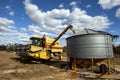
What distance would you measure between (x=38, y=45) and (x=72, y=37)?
7.14m

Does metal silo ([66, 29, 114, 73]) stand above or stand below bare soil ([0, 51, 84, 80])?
above

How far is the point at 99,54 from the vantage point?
15781 millimetres

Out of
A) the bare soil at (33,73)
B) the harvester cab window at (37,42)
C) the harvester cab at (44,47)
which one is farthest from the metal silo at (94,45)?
the harvester cab window at (37,42)

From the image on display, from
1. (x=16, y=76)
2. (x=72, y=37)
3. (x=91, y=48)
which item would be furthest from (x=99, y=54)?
(x=16, y=76)

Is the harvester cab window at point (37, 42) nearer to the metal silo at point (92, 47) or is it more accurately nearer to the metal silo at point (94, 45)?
the metal silo at point (92, 47)

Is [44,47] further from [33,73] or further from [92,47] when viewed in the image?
[92,47]

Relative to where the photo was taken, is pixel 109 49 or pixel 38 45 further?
pixel 38 45

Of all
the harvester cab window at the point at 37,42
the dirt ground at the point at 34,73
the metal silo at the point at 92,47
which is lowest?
the dirt ground at the point at 34,73

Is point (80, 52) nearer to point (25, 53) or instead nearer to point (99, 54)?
point (99, 54)

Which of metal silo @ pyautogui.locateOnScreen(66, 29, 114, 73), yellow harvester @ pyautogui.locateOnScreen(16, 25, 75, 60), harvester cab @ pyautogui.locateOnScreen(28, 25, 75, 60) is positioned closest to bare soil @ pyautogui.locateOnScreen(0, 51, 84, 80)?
metal silo @ pyautogui.locateOnScreen(66, 29, 114, 73)

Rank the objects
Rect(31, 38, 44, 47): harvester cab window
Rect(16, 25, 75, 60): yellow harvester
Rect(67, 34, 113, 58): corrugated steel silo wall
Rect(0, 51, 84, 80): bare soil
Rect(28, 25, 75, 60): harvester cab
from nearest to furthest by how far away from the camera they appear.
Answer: Rect(0, 51, 84, 80): bare soil, Rect(67, 34, 113, 58): corrugated steel silo wall, Rect(16, 25, 75, 60): yellow harvester, Rect(28, 25, 75, 60): harvester cab, Rect(31, 38, 44, 47): harvester cab window

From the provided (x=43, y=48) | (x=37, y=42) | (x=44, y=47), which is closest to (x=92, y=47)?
(x=43, y=48)

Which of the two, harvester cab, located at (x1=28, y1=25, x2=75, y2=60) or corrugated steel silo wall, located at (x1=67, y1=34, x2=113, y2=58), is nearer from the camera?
corrugated steel silo wall, located at (x1=67, y1=34, x2=113, y2=58)

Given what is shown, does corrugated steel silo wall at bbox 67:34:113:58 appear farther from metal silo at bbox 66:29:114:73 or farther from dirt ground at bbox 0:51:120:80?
dirt ground at bbox 0:51:120:80
